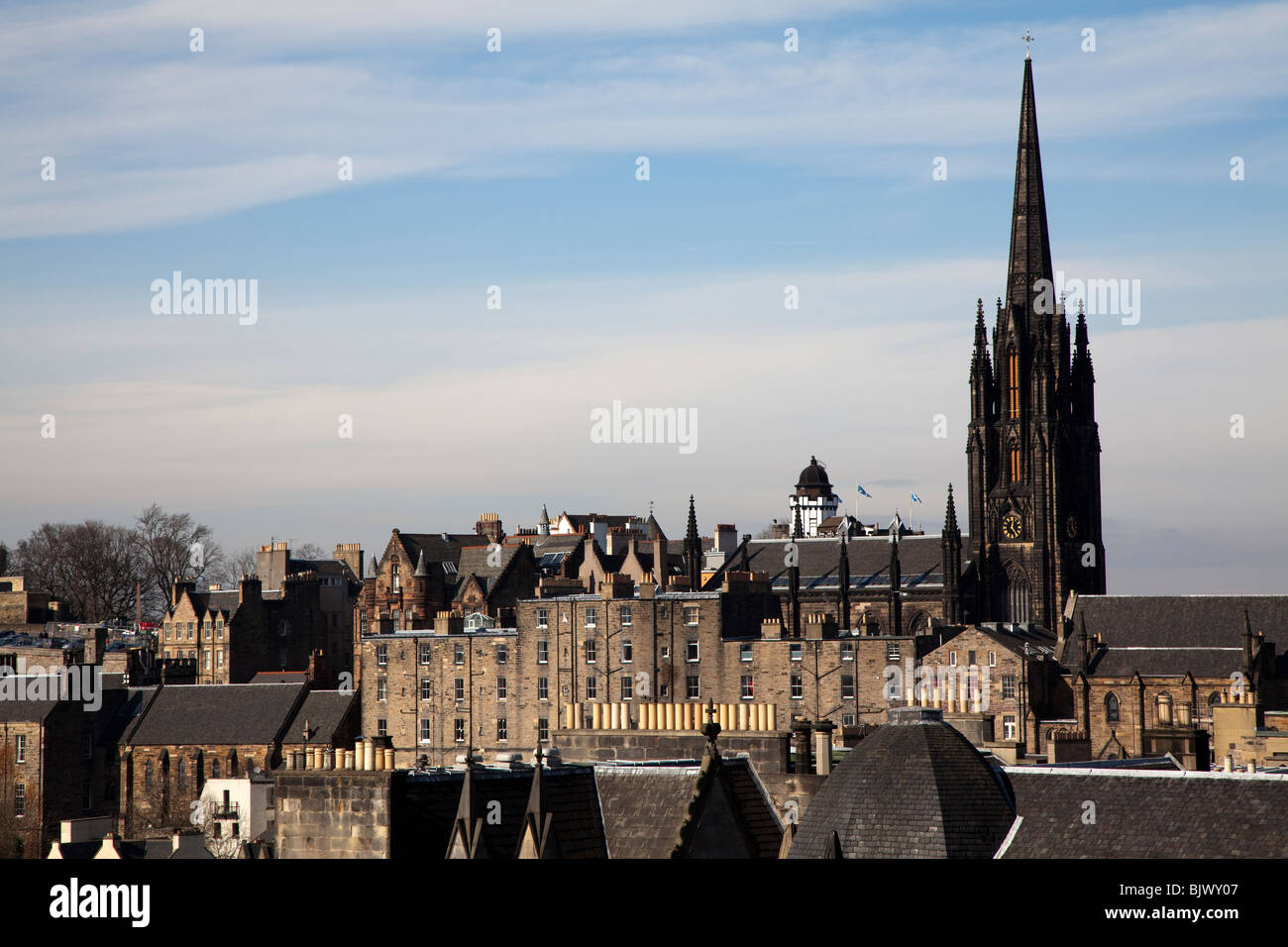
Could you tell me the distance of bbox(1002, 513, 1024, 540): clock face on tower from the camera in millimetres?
123875

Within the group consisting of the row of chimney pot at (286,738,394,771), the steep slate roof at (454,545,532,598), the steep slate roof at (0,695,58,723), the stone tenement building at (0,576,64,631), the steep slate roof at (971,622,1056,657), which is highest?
the steep slate roof at (454,545,532,598)

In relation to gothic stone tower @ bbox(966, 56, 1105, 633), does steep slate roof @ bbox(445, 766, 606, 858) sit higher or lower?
lower

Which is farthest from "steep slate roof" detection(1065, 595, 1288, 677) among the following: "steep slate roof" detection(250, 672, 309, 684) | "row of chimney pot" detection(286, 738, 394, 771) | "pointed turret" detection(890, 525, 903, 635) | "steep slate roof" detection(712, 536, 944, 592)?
"row of chimney pot" detection(286, 738, 394, 771)

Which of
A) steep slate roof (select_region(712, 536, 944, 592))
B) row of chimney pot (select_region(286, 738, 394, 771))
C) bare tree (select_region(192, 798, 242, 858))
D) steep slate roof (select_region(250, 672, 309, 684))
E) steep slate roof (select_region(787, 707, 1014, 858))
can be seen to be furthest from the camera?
steep slate roof (select_region(712, 536, 944, 592))

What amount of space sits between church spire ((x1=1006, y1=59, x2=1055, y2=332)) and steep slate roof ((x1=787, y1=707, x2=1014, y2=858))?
108765 millimetres

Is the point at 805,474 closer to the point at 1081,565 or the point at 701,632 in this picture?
the point at 1081,565

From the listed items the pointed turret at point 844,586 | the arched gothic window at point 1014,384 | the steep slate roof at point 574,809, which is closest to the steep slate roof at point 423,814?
the steep slate roof at point 574,809

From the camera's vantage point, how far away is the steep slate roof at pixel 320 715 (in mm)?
91250

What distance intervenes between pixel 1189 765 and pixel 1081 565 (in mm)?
81517

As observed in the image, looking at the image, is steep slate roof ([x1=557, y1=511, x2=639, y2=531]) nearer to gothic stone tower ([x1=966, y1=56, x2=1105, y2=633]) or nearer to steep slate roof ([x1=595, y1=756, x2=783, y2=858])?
gothic stone tower ([x1=966, y1=56, x2=1105, y2=633])

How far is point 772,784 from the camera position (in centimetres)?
3106

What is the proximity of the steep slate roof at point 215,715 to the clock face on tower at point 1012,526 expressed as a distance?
53972 millimetres

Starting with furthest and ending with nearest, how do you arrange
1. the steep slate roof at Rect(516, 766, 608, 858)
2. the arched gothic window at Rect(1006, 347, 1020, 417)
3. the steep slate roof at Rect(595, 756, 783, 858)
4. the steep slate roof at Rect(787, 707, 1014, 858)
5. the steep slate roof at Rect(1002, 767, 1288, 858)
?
the arched gothic window at Rect(1006, 347, 1020, 417)
the steep slate roof at Rect(1002, 767, 1288, 858)
the steep slate roof at Rect(787, 707, 1014, 858)
the steep slate roof at Rect(595, 756, 783, 858)
the steep slate roof at Rect(516, 766, 608, 858)
